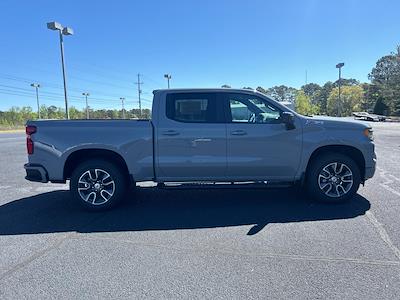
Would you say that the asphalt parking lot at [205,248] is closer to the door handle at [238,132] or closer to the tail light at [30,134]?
the tail light at [30,134]

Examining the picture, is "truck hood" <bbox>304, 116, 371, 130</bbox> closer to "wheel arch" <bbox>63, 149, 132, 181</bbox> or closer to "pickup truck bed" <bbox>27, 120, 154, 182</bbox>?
"pickup truck bed" <bbox>27, 120, 154, 182</bbox>

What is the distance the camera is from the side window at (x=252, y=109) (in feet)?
19.2

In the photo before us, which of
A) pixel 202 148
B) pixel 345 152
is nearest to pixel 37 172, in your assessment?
pixel 202 148

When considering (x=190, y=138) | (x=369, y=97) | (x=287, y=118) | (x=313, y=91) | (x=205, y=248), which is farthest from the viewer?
(x=313, y=91)

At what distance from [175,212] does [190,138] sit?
123 centimetres

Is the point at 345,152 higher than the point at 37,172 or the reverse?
higher

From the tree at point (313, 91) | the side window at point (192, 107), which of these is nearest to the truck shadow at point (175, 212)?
the side window at point (192, 107)

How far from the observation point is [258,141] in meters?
5.76

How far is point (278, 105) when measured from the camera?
5824 mm

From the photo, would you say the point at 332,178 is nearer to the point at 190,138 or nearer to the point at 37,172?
the point at 190,138

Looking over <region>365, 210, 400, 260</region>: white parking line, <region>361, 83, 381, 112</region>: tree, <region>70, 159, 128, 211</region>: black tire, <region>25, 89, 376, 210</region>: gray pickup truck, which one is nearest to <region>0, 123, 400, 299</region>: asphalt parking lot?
<region>365, 210, 400, 260</region>: white parking line

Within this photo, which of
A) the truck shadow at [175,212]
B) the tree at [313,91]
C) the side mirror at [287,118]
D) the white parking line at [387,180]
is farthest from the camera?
the tree at [313,91]

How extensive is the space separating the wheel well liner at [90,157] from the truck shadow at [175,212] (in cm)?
68

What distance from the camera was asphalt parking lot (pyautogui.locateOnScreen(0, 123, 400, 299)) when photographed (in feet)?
10.7
